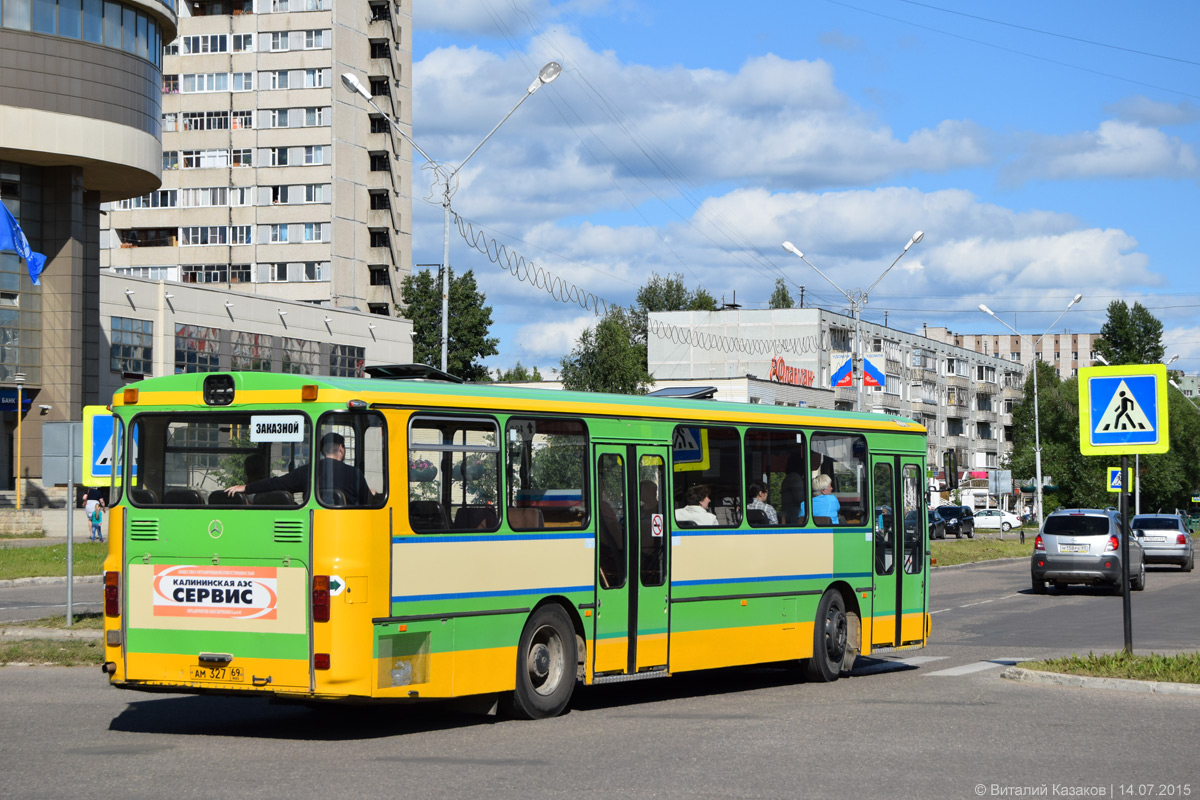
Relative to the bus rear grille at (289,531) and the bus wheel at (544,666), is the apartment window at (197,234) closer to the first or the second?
the bus wheel at (544,666)

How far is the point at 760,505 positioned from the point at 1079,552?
18033mm

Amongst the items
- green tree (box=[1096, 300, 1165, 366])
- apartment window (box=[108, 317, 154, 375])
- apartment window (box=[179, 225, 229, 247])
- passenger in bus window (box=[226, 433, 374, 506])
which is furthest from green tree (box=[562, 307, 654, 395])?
green tree (box=[1096, 300, 1165, 366])

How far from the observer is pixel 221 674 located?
10391 mm

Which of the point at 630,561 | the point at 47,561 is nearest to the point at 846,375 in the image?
the point at 47,561

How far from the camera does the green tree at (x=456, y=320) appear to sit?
290 feet

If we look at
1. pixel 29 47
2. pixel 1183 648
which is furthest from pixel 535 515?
pixel 29 47

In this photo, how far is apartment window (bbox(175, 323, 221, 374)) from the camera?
6494 cm

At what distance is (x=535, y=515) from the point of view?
465 inches

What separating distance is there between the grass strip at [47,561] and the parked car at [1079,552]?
1928 cm

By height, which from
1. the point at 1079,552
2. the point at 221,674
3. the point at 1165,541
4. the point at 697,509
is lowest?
the point at 1165,541

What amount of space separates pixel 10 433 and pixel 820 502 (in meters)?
51.9

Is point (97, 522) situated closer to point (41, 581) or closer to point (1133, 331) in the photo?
point (41, 581)

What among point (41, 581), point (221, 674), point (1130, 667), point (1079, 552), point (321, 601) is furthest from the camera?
→ point (1079, 552)

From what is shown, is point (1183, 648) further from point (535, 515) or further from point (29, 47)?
point (29, 47)
